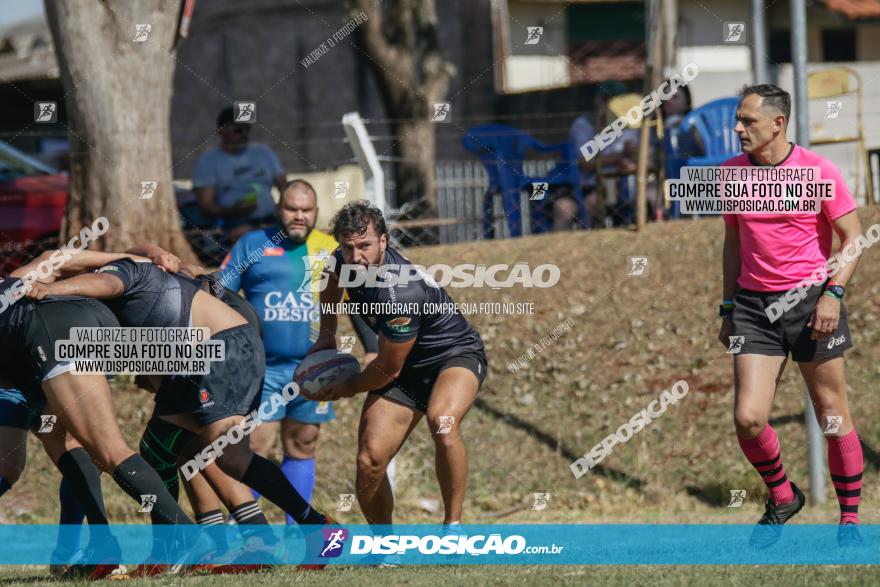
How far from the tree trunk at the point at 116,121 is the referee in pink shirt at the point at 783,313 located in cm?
627

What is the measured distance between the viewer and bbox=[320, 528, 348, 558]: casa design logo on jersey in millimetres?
6664

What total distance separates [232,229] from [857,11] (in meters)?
16.1

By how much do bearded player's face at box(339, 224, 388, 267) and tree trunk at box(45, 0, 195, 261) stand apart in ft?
17.0

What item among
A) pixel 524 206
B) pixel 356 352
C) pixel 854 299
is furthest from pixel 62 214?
pixel 854 299

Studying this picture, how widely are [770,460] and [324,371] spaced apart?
2362 mm

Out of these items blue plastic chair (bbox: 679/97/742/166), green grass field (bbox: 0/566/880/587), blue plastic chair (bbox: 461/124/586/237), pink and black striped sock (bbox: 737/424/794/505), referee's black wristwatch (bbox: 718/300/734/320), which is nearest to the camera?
green grass field (bbox: 0/566/880/587)

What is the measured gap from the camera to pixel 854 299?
35.2ft

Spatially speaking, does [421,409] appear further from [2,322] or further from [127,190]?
[127,190]

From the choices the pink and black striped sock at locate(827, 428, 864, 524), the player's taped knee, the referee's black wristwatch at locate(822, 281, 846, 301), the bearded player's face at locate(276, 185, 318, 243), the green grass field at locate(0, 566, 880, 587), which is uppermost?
the bearded player's face at locate(276, 185, 318, 243)

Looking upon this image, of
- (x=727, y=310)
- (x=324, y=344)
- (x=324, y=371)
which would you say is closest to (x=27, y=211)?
(x=324, y=344)

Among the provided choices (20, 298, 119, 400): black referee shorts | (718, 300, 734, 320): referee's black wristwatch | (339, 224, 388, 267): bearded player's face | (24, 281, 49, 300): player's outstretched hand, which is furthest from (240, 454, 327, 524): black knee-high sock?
(718, 300, 734, 320): referee's black wristwatch

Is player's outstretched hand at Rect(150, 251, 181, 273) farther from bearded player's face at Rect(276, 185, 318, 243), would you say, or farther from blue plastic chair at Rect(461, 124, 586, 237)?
blue plastic chair at Rect(461, 124, 586, 237)

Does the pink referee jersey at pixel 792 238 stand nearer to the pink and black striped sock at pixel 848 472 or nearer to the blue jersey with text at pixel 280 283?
the pink and black striped sock at pixel 848 472

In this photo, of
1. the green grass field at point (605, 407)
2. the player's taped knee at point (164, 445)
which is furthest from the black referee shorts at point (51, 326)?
the green grass field at point (605, 407)
